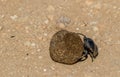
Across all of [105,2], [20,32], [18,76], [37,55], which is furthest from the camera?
[105,2]

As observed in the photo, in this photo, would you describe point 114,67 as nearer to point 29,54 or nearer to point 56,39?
point 56,39

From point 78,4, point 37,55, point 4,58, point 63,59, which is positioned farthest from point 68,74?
point 78,4

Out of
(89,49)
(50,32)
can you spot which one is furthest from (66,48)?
(50,32)

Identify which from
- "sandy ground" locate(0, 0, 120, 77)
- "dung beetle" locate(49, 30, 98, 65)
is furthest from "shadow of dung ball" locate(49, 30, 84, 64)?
"sandy ground" locate(0, 0, 120, 77)

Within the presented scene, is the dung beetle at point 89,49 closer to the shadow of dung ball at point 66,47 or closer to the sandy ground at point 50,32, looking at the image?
the sandy ground at point 50,32

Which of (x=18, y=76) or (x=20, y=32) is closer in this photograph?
(x=18, y=76)

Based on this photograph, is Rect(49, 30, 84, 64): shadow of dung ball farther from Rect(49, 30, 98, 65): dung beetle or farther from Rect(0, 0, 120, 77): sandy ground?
Rect(0, 0, 120, 77): sandy ground
